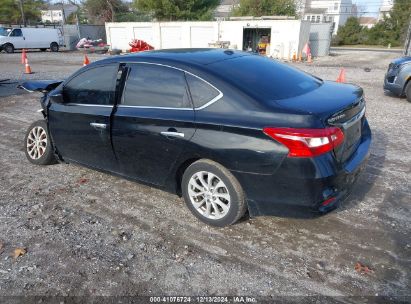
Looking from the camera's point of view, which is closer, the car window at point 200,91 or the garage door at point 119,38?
the car window at point 200,91

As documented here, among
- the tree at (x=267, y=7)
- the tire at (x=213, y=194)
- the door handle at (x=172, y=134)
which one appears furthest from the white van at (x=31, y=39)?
the tire at (x=213, y=194)

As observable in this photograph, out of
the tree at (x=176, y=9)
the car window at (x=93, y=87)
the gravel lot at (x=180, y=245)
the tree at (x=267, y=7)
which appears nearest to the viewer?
the gravel lot at (x=180, y=245)

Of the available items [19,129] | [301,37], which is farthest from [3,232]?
[301,37]

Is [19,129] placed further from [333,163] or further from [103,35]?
[103,35]

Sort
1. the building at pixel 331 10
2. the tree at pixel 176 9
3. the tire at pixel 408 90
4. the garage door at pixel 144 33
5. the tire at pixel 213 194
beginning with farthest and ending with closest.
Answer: the building at pixel 331 10
the tree at pixel 176 9
the garage door at pixel 144 33
the tire at pixel 408 90
the tire at pixel 213 194

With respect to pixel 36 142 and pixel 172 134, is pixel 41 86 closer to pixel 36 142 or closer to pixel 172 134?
pixel 36 142

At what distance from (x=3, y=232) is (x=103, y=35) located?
40.2 m

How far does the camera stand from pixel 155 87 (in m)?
3.60

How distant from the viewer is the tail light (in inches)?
110

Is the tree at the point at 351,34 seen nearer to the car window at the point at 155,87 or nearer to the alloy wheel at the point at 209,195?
the car window at the point at 155,87

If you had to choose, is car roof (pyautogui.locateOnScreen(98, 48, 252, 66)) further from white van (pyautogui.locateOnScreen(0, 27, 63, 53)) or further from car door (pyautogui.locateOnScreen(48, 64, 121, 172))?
white van (pyautogui.locateOnScreen(0, 27, 63, 53))

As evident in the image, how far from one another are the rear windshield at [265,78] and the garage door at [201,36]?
2479 centimetres

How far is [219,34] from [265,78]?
2503 cm

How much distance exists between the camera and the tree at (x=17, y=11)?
165ft
